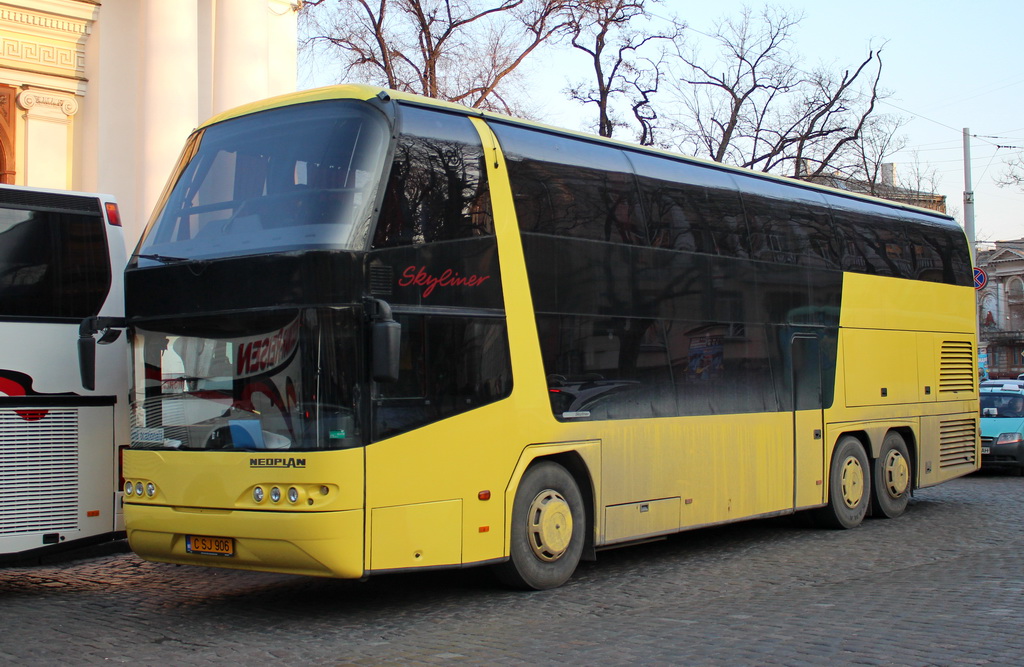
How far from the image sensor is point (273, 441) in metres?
8.17

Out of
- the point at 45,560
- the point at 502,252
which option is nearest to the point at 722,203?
the point at 502,252

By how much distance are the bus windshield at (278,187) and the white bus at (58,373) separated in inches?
43.8

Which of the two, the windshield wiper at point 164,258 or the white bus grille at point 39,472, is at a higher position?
the windshield wiper at point 164,258

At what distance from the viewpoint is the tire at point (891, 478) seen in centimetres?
1459

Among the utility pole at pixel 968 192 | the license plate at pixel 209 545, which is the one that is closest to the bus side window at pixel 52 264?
the license plate at pixel 209 545

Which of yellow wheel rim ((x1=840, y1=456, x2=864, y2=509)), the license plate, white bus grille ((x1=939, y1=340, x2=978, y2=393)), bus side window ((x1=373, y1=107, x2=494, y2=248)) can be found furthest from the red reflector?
white bus grille ((x1=939, y1=340, x2=978, y2=393))

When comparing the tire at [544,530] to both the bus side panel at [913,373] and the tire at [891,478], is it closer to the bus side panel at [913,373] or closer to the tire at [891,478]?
the bus side panel at [913,373]

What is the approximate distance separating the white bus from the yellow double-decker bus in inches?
44.4

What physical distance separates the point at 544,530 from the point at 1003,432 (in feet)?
47.4

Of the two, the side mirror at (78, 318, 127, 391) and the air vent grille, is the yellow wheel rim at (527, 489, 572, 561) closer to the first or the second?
the side mirror at (78, 318, 127, 391)

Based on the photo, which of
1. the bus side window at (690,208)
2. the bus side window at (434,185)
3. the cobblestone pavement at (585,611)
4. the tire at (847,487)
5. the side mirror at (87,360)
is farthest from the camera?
the tire at (847,487)

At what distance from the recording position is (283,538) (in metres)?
8.03

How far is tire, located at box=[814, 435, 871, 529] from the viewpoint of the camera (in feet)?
44.8

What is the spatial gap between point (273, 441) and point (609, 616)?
2760 mm
